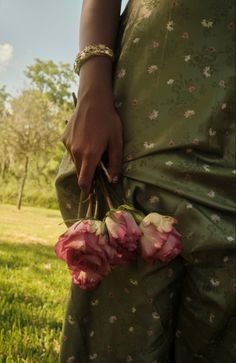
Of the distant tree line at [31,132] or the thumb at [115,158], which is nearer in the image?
the thumb at [115,158]

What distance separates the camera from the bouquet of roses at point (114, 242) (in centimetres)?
92

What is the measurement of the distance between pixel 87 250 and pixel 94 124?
0.29 metres

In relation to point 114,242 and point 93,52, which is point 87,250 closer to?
point 114,242

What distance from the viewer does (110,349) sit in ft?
3.63

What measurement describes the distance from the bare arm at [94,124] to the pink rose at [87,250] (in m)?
0.15

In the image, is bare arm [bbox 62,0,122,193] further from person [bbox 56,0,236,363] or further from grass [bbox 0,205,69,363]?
grass [bbox 0,205,69,363]

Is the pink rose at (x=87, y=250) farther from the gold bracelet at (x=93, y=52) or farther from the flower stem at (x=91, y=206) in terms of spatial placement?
the gold bracelet at (x=93, y=52)

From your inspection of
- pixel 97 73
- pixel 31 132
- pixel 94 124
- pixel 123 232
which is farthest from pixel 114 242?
pixel 31 132

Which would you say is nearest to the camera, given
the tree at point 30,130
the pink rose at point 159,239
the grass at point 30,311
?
the pink rose at point 159,239

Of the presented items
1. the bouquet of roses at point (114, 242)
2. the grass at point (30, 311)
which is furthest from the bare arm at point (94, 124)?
the grass at point (30, 311)

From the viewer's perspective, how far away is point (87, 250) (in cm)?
93

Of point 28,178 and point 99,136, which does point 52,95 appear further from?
point 99,136

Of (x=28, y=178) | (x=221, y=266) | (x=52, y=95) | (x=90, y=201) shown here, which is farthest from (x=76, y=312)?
(x=52, y=95)

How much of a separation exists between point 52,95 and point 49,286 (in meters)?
35.9
